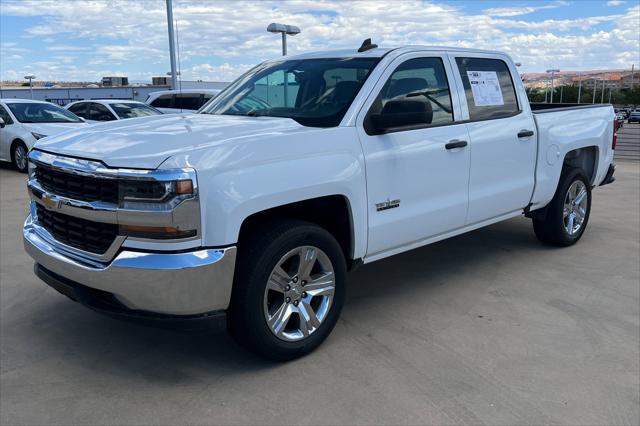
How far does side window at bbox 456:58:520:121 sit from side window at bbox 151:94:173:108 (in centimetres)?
1356

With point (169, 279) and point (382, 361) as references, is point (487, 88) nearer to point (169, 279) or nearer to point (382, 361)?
point (382, 361)

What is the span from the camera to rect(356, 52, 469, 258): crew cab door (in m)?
3.88

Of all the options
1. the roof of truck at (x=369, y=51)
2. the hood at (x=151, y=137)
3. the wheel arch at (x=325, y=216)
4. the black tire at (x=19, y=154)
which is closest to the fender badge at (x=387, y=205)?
the wheel arch at (x=325, y=216)

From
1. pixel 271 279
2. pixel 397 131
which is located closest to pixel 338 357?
pixel 271 279

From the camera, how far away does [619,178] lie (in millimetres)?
11359

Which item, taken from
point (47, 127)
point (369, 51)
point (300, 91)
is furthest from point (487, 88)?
point (47, 127)

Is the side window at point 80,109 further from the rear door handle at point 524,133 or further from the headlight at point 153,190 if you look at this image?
the headlight at point 153,190

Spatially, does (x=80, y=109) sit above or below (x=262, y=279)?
above

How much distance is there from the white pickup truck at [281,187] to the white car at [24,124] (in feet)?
27.7

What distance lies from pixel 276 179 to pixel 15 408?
6.09 feet

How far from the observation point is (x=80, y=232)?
3.32m

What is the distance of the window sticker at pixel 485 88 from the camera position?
16.0 ft

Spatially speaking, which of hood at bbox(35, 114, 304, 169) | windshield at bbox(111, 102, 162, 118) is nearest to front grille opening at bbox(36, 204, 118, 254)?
hood at bbox(35, 114, 304, 169)

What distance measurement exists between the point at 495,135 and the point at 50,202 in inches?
136
